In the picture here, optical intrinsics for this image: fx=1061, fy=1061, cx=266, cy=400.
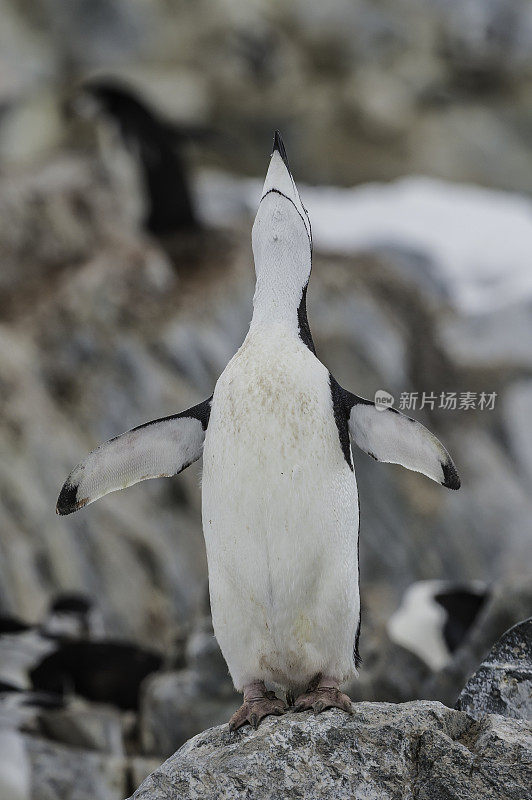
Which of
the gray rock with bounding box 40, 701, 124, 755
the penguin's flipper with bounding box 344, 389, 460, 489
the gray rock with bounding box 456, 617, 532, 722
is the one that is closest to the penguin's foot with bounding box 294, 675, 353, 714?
the gray rock with bounding box 456, 617, 532, 722

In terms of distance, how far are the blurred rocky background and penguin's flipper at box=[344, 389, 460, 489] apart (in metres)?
3.52

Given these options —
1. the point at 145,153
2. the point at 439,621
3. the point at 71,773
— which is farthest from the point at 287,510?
the point at 145,153

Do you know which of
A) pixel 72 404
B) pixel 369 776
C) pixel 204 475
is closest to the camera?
pixel 369 776

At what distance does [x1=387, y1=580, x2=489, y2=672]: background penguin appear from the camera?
5.85m

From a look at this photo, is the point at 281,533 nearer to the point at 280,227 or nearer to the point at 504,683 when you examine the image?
the point at 504,683

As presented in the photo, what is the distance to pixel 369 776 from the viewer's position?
2.15m

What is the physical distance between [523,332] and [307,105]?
3.73 m

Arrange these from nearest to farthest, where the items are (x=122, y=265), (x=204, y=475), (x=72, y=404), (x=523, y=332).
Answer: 1. (x=204, y=475)
2. (x=72, y=404)
3. (x=122, y=265)
4. (x=523, y=332)

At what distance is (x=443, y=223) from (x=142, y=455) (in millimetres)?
17284

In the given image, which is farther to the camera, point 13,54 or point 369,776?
point 13,54

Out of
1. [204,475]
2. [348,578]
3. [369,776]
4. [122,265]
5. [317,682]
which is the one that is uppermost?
[122,265]

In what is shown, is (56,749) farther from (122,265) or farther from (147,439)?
(122,265)

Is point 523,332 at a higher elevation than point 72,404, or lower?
higher

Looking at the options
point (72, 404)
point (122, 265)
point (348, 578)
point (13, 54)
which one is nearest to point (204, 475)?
point (348, 578)
